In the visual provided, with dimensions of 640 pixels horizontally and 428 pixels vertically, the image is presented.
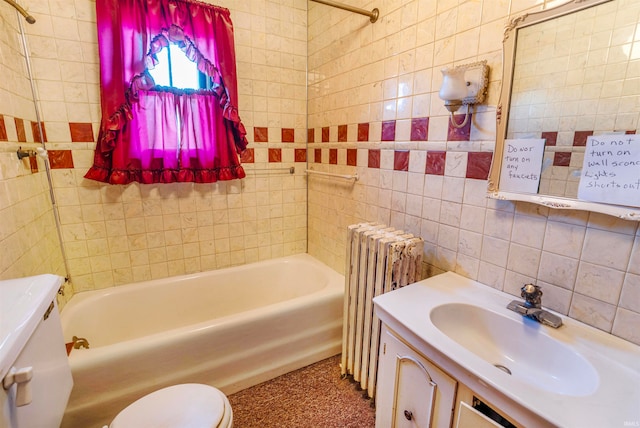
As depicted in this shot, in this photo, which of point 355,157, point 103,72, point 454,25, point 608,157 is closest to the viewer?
point 608,157

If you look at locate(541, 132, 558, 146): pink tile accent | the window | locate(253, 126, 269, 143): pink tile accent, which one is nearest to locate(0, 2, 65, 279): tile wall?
the window

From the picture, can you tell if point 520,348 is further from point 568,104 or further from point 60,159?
point 60,159

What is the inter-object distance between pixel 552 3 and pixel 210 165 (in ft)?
6.16

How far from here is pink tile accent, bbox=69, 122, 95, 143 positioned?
171 cm

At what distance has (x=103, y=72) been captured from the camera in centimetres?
167

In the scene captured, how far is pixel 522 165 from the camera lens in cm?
104

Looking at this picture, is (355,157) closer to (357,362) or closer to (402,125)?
(402,125)

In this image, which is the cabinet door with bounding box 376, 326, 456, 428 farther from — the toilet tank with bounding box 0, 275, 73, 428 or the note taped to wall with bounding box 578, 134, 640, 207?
the toilet tank with bounding box 0, 275, 73, 428

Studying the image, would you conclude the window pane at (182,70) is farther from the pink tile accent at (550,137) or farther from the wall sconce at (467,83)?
the pink tile accent at (550,137)

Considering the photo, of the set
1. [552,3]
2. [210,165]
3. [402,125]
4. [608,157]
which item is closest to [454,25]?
[552,3]

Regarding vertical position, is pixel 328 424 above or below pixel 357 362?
below

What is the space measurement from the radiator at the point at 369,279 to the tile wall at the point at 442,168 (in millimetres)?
184

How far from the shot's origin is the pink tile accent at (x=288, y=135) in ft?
7.55

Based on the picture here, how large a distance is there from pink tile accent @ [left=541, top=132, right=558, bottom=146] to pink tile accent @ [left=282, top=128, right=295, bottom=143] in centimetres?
169
